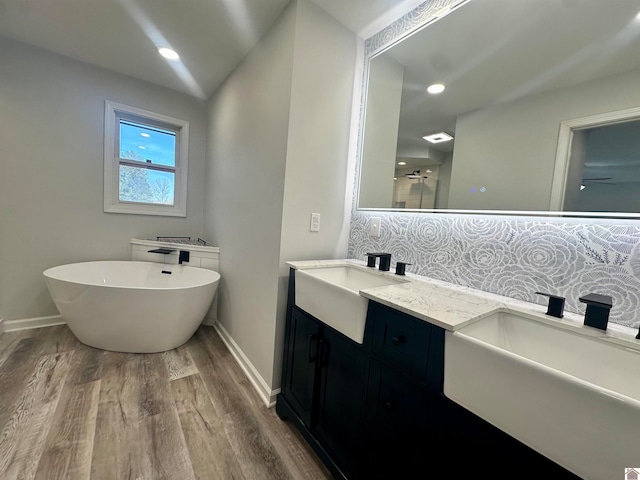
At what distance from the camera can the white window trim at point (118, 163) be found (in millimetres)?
2633

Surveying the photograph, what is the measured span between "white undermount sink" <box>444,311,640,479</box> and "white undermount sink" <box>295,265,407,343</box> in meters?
0.38

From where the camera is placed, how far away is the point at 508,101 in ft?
3.87

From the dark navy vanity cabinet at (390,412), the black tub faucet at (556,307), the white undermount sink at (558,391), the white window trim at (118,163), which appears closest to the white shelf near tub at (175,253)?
the white window trim at (118,163)

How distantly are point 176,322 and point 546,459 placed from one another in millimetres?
2305

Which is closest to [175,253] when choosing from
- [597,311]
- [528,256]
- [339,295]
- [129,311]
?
[129,311]

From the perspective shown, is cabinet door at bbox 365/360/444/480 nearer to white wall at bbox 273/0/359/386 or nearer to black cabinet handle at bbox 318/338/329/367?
black cabinet handle at bbox 318/338/329/367

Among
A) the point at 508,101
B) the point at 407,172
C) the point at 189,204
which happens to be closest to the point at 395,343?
the point at 407,172

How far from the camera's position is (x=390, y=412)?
3.02 feet

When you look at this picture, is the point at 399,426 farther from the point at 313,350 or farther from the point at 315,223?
the point at 315,223

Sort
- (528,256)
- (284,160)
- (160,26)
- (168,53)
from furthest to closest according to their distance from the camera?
(168,53), (160,26), (284,160), (528,256)

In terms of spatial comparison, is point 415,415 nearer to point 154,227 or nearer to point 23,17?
point 154,227

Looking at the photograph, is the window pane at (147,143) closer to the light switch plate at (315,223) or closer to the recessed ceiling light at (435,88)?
the light switch plate at (315,223)

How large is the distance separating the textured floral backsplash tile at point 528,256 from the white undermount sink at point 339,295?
0.27m

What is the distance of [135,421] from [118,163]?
2.56 m
